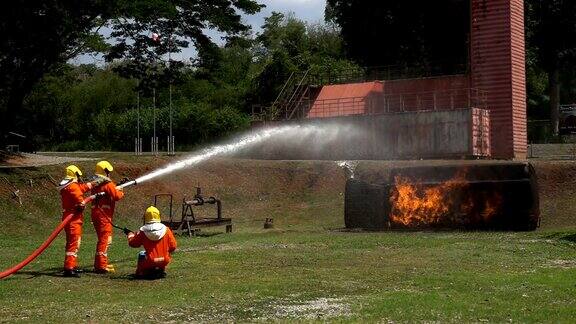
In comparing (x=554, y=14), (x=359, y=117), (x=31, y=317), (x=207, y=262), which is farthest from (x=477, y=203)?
(x=554, y=14)

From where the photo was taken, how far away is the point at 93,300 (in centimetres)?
1120

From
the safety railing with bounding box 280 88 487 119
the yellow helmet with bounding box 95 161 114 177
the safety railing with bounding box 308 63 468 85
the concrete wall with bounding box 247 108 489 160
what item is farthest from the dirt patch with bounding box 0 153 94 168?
the yellow helmet with bounding box 95 161 114 177

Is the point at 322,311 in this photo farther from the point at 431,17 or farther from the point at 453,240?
the point at 431,17

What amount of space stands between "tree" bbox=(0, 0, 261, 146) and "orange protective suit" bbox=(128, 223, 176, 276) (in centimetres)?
2289

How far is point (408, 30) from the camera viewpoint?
53.7 metres

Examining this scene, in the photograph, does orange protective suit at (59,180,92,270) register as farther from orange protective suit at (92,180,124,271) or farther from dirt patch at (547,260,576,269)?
dirt patch at (547,260,576,269)

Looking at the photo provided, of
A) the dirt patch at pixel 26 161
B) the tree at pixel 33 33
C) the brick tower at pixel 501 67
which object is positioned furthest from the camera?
the brick tower at pixel 501 67

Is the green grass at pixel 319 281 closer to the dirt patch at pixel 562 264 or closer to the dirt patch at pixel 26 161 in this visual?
the dirt patch at pixel 562 264

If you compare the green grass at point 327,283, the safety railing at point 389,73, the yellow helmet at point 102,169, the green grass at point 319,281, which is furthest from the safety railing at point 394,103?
the yellow helmet at point 102,169

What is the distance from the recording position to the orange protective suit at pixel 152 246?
43.4ft

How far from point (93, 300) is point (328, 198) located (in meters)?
24.1

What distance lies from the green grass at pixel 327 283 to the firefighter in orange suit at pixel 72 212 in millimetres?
440

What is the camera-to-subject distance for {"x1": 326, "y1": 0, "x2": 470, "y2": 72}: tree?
52.1 meters

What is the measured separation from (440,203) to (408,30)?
109 ft
